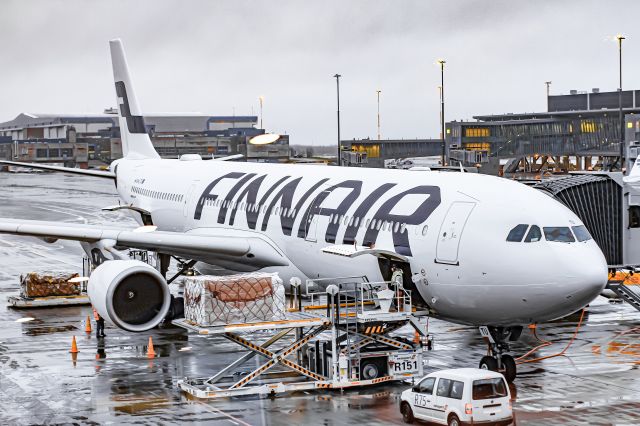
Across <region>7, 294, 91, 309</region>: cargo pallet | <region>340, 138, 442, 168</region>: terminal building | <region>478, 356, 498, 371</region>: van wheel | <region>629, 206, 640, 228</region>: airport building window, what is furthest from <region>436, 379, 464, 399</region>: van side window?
<region>340, 138, 442, 168</region>: terminal building

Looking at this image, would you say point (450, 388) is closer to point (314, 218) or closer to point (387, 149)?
point (314, 218)

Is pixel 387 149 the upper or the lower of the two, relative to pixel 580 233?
upper

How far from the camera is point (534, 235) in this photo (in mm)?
24812

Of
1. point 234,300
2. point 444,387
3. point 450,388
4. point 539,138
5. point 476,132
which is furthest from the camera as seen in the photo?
point 476,132

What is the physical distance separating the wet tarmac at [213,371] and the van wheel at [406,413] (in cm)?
17

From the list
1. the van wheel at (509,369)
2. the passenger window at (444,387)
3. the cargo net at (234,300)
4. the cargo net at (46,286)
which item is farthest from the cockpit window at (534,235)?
the cargo net at (46,286)

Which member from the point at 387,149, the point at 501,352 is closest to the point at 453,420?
the point at 501,352

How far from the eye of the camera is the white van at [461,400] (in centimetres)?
2255

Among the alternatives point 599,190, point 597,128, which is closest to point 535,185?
point 599,190

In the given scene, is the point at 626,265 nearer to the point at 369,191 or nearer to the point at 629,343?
the point at 629,343

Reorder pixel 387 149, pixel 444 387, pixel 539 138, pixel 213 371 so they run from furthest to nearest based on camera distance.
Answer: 1. pixel 387 149
2. pixel 539 138
3. pixel 213 371
4. pixel 444 387

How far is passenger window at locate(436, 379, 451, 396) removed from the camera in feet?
76.2

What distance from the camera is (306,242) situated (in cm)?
3117

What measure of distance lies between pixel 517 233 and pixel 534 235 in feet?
1.24
